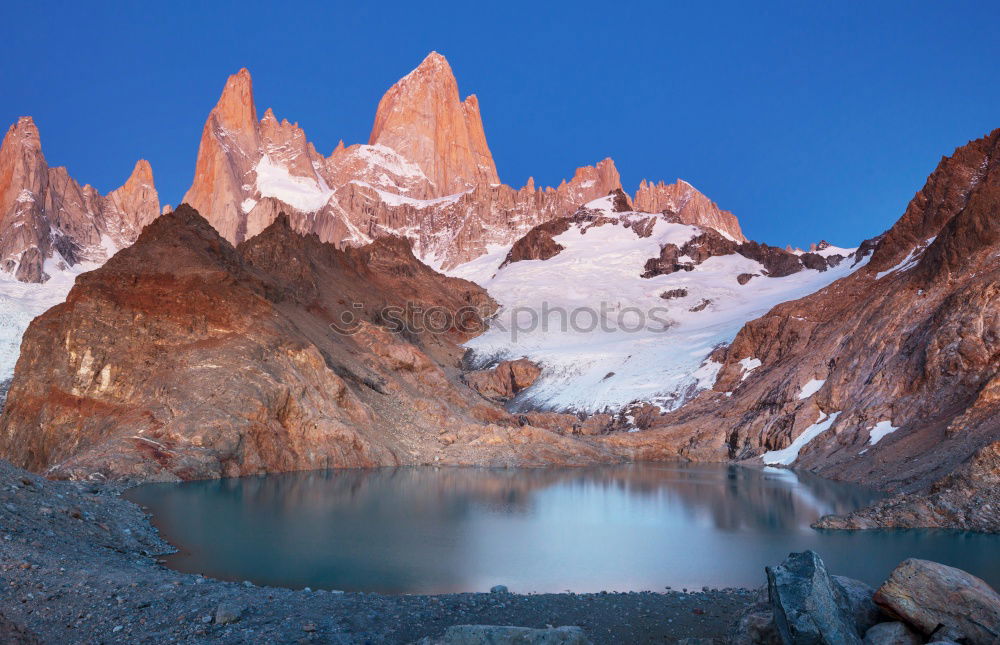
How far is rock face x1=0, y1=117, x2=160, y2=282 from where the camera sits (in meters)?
162

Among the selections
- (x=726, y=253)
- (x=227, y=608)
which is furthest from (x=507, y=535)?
(x=726, y=253)

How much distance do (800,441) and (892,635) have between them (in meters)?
50.3

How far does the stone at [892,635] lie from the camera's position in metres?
8.73

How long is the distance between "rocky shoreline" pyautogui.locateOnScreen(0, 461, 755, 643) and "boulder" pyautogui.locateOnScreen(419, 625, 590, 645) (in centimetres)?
212

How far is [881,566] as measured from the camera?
1880 cm

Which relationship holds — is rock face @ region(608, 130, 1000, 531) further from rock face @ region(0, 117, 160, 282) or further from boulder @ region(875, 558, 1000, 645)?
rock face @ region(0, 117, 160, 282)

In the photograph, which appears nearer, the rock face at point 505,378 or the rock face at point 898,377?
the rock face at point 898,377

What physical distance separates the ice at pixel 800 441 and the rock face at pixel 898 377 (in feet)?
0.88

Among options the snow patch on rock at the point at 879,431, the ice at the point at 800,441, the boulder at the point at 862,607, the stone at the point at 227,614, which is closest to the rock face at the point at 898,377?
the snow patch on rock at the point at 879,431

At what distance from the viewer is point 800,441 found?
55406 mm

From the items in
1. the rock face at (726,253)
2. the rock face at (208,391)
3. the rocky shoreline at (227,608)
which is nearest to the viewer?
the rocky shoreline at (227,608)

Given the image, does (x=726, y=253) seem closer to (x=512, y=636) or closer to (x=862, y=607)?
(x=862, y=607)

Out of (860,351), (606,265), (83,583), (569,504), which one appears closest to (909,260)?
(860,351)
